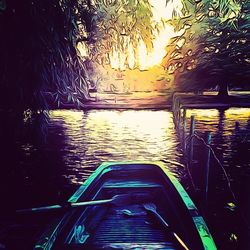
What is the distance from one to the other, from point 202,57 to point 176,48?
5.1 inches

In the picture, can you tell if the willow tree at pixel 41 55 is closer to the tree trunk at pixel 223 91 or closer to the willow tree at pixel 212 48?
the willow tree at pixel 212 48

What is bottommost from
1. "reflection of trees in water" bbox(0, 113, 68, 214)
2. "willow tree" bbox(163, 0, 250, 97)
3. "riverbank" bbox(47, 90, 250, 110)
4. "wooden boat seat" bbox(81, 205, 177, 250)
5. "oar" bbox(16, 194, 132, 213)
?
"wooden boat seat" bbox(81, 205, 177, 250)

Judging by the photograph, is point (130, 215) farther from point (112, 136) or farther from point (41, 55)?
point (41, 55)

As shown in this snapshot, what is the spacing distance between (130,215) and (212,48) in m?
0.86

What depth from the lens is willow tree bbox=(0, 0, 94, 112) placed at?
1745 millimetres

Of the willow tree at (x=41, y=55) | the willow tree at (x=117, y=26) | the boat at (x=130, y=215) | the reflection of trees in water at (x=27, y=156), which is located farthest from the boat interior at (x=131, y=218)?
the willow tree at (x=117, y=26)

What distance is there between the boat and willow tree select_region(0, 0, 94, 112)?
1.36ft

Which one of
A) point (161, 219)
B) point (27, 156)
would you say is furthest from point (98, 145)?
point (161, 219)

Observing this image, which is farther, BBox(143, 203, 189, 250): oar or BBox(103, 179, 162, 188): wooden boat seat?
BBox(103, 179, 162, 188): wooden boat seat

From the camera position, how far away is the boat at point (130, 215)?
1629 mm

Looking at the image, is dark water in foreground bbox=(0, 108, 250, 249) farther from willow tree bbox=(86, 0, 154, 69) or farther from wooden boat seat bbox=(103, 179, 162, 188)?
willow tree bbox=(86, 0, 154, 69)

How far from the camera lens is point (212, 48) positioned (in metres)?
1.76

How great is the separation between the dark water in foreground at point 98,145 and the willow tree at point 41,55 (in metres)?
0.11

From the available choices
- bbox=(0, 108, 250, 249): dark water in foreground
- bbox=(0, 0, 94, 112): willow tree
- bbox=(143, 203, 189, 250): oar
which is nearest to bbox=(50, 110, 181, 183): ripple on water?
bbox=(0, 108, 250, 249): dark water in foreground
